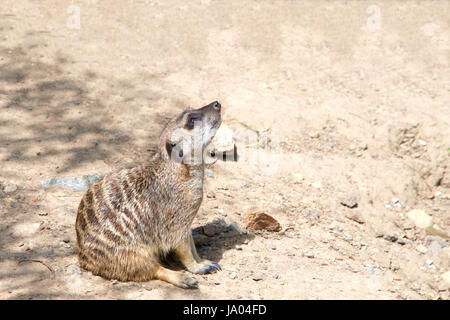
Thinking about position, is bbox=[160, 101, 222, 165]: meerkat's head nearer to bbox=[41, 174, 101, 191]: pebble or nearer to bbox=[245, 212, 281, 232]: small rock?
bbox=[245, 212, 281, 232]: small rock

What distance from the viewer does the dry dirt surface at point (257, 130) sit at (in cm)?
369

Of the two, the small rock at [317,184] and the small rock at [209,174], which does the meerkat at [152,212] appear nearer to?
the small rock at [209,174]

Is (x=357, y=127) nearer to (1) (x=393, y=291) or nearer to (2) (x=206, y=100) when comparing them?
(2) (x=206, y=100)

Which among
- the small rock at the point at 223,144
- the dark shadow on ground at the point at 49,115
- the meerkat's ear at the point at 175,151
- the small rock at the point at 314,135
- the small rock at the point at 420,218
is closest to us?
the meerkat's ear at the point at 175,151

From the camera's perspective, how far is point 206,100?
601 cm

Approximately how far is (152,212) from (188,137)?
0.58m

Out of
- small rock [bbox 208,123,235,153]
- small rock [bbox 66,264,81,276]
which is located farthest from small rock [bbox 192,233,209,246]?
small rock [bbox 208,123,235,153]

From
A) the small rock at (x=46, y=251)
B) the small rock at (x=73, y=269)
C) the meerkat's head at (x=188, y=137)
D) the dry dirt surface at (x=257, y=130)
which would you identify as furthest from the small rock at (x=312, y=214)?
the small rock at (x=46, y=251)

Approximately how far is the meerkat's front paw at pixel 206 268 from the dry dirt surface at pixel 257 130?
0.08 m

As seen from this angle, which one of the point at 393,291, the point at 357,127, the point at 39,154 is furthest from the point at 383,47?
the point at 39,154

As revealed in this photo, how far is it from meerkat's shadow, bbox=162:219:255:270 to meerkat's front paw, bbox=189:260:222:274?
237 millimetres

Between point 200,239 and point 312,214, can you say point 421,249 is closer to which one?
point 312,214

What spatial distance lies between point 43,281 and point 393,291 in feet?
7.86

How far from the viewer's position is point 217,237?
417 centimetres
